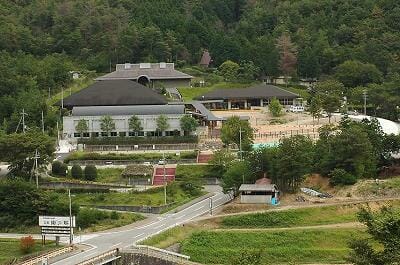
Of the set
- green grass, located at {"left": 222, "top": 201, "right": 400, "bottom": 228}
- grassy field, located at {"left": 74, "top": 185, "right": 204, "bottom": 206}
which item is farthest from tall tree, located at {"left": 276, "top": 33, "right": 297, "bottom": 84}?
green grass, located at {"left": 222, "top": 201, "right": 400, "bottom": 228}

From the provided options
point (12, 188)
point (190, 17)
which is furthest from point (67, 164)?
point (190, 17)

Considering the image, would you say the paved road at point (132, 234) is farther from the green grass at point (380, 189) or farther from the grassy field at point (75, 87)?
the grassy field at point (75, 87)

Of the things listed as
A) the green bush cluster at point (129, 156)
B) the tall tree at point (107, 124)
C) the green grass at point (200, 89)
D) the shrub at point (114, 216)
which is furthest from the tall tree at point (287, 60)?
the shrub at point (114, 216)

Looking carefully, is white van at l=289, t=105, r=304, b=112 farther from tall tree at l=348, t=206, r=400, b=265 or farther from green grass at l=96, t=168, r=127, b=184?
tall tree at l=348, t=206, r=400, b=265

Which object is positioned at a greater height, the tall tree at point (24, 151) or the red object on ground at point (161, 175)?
the tall tree at point (24, 151)

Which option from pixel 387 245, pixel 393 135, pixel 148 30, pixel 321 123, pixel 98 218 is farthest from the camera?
pixel 148 30

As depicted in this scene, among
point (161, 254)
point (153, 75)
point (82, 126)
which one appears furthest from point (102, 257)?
point (153, 75)

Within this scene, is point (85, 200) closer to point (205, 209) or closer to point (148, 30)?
point (205, 209)

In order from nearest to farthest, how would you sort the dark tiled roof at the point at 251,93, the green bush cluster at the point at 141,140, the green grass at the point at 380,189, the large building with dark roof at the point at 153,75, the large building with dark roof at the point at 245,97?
1. the green grass at the point at 380,189
2. the green bush cluster at the point at 141,140
3. the large building with dark roof at the point at 245,97
4. the dark tiled roof at the point at 251,93
5. the large building with dark roof at the point at 153,75
